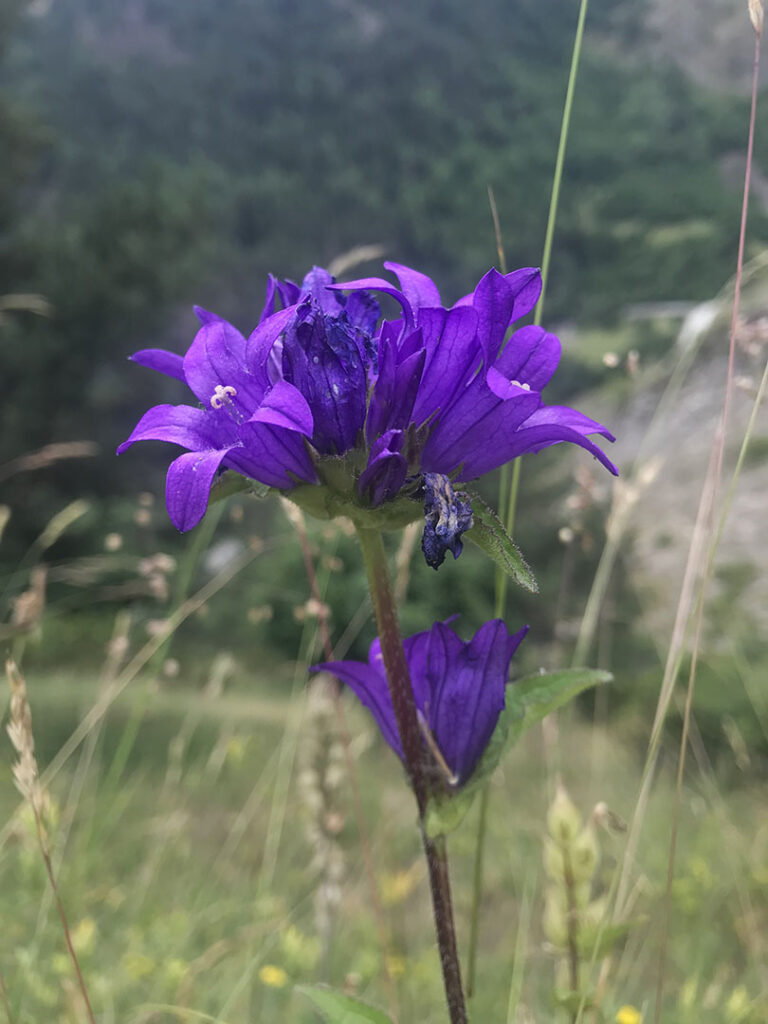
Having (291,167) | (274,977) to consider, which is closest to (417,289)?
(274,977)

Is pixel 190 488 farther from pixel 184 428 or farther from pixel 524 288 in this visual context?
pixel 524 288

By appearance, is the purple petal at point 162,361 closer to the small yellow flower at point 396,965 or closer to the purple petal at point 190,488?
the purple petal at point 190,488

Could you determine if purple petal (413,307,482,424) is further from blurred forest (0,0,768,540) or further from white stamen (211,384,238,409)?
blurred forest (0,0,768,540)

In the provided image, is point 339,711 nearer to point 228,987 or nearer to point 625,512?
point 625,512

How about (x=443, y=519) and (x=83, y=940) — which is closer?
(x=443, y=519)

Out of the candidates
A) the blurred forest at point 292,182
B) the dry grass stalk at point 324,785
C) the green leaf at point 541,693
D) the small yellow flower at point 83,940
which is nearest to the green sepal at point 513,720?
the green leaf at point 541,693
